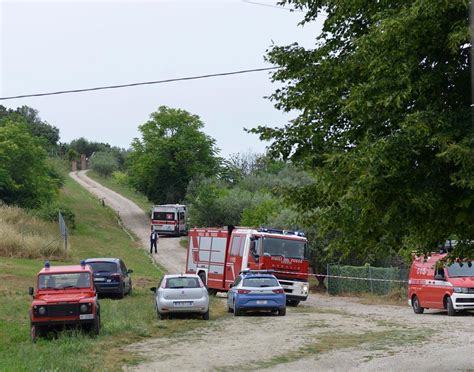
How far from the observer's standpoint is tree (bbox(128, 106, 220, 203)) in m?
87.2

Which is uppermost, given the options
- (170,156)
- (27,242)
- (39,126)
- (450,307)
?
(39,126)

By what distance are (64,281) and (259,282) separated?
8.20m

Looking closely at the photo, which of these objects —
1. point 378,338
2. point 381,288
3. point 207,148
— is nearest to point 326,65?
point 378,338

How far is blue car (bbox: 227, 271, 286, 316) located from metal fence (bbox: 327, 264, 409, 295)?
11.8 m

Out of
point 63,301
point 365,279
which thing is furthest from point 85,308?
point 365,279

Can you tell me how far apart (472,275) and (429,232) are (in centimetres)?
1674

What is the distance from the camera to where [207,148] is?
3487 inches

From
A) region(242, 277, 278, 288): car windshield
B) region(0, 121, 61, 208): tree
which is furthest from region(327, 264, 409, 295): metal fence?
region(0, 121, 61, 208): tree

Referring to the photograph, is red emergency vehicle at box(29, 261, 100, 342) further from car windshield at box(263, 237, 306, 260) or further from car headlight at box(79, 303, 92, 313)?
car windshield at box(263, 237, 306, 260)

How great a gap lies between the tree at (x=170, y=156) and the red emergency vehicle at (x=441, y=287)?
56.8m

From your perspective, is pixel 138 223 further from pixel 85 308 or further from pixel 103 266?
pixel 85 308

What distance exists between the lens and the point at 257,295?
2720 cm

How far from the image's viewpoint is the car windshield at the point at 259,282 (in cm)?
2756

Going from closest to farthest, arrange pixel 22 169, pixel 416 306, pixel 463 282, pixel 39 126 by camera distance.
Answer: pixel 463 282, pixel 416 306, pixel 22 169, pixel 39 126
